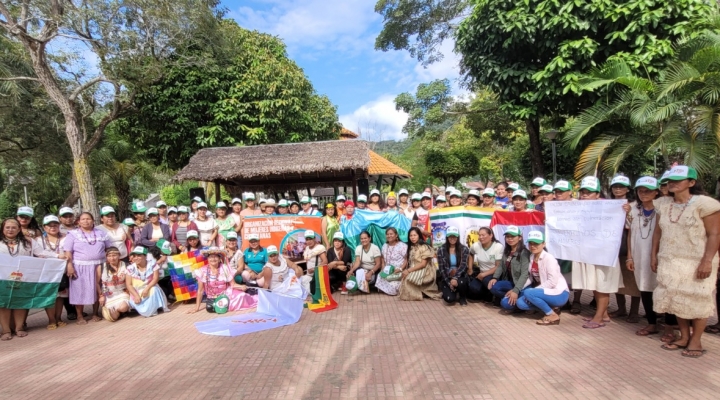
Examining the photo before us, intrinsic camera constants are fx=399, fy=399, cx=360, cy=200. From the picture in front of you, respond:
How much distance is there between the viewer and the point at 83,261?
6.12 metres

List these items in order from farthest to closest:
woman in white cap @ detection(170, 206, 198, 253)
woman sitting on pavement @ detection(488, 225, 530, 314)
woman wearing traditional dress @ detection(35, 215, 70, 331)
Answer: woman in white cap @ detection(170, 206, 198, 253)
woman wearing traditional dress @ detection(35, 215, 70, 331)
woman sitting on pavement @ detection(488, 225, 530, 314)

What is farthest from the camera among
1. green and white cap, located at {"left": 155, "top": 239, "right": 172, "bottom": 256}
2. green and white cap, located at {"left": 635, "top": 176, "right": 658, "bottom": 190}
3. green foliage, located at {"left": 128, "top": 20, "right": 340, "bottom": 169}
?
green foliage, located at {"left": 128, "top": 20, "right": 340, "bottom": 169}

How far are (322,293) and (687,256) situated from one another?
4714 millimetres

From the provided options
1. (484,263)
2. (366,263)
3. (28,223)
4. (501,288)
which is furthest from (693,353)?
(28,223)

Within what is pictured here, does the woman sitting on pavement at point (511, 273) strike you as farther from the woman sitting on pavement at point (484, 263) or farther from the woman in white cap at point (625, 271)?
the woman in white cap at point (625, 271)

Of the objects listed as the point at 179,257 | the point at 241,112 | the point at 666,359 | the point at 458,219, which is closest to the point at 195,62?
the point at 241,112

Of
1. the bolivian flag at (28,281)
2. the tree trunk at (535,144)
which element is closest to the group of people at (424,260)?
the bolivian flag at (28,281)

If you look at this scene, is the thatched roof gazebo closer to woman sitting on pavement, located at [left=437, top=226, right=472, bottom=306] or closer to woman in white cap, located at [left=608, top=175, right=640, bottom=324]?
woman sitting on pavement, located at [left=437, top=226, right=472, bottom=306]

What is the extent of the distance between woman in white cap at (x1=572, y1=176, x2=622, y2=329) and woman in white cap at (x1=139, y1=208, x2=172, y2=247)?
6.81m

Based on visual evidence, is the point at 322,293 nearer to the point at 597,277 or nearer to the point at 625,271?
the point at 597,277

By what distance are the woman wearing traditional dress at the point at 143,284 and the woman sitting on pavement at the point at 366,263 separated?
3.21 m

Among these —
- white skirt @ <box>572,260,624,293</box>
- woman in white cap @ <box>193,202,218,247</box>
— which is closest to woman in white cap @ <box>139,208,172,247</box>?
woman in white cap @ <box>193,202,218,247</box>

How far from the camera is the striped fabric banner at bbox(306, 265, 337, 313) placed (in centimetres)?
635

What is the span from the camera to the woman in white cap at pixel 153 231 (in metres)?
7.17
